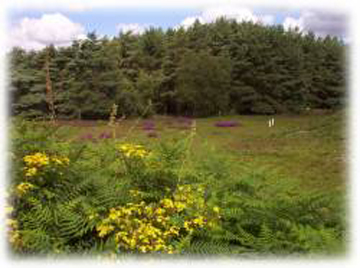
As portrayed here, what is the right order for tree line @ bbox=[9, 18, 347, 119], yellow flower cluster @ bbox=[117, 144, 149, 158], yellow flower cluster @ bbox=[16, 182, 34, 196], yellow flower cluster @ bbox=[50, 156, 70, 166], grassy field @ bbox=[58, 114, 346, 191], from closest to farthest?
yellow flower cluster @ bbox=[16, 182, 34, 196], yellow flower cluster @ bbox=[50, 156, 70, 166], yellow flower cluster @ bbox=[117, 144, 149, 158], grassy field @ bbox=[58, 114, 346, 191], tree line @ bbox=[9, 18, 347, 119]

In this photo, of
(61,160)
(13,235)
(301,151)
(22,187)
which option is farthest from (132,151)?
(301,151)

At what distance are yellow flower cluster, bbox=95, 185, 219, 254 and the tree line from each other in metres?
24.1

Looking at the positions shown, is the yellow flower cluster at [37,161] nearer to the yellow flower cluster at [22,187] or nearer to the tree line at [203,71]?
the yellow flower cluster at [22,187]

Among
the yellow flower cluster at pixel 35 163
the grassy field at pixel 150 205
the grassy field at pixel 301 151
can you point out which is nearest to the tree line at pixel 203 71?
the grassy field at pixel 301 151

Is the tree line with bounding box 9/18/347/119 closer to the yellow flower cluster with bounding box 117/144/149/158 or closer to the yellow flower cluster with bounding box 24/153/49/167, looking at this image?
the yellow flower cluster with bounding box 117/144/149/158

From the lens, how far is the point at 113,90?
99.5 ft

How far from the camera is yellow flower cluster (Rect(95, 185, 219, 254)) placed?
2.49 m

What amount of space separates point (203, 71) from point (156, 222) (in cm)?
3653

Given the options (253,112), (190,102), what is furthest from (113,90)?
(253,112)

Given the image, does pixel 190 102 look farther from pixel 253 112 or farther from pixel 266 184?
pixel 266 184

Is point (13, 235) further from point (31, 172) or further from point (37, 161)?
point (37, 161)

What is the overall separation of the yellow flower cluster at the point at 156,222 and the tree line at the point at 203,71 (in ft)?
79.1

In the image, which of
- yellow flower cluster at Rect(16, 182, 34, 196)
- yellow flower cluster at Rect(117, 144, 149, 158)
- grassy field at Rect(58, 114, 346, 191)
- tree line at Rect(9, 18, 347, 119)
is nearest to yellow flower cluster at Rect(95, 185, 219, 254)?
yellow flower cluster at Rect(117, 144, 149, 158)

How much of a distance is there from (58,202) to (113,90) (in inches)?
1103
